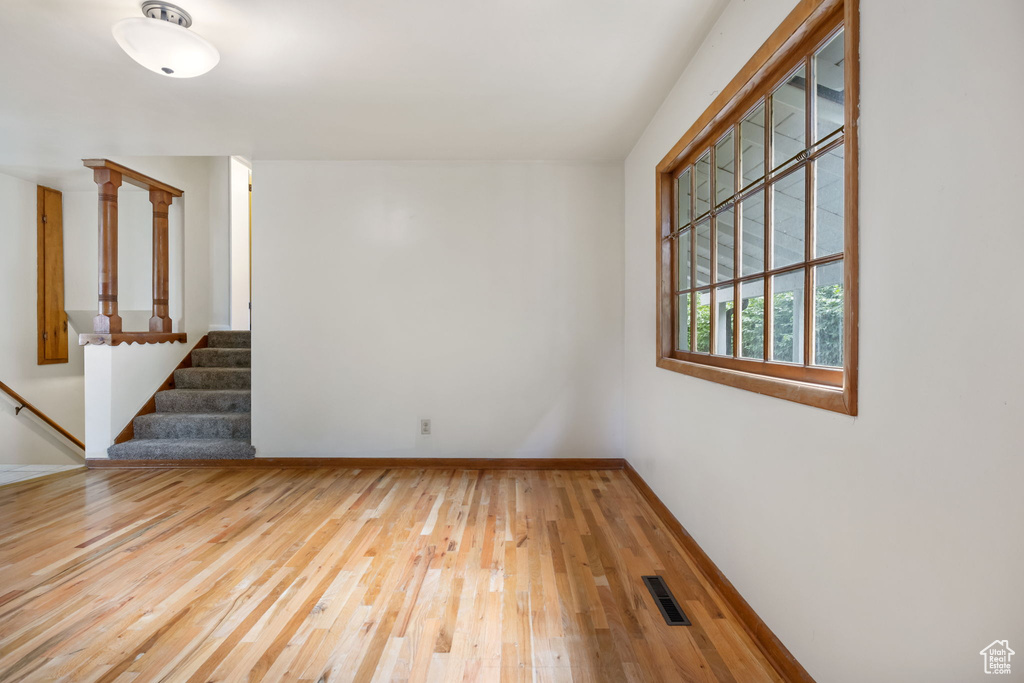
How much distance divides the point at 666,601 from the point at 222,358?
15.7 ft

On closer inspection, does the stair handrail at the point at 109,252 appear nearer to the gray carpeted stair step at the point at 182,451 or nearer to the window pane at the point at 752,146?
the gray carpeted stair step at the point at 182,451

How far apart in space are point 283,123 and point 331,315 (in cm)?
147

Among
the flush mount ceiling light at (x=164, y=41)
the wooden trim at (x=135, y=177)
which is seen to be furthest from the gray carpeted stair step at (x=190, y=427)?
the flush mount ceiling light at (x=164, y=41)

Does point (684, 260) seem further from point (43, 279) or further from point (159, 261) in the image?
point (43, 279)

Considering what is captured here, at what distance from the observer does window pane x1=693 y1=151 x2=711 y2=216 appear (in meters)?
2.47

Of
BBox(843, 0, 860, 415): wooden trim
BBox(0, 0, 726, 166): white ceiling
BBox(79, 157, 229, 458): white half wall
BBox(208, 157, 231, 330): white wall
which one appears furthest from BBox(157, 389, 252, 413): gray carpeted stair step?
BBox(843, 0, 860, 415): wooden trim

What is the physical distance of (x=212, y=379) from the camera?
470cm

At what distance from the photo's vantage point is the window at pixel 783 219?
1363 mm

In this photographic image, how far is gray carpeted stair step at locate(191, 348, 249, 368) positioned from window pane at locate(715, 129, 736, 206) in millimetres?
4651

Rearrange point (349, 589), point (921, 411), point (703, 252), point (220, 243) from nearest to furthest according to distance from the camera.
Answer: point (921, 411) → point (349, 589) → point (703, 252) → point (220, 243)

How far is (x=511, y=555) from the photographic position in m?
2.40

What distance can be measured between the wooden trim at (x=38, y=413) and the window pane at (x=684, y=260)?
575 centimetres

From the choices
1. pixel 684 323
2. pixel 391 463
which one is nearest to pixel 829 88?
pixel 684 323

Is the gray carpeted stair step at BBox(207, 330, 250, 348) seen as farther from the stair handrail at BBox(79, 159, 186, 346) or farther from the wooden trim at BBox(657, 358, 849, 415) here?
the wooden trim at BBox(657, 358, 849, 415)
